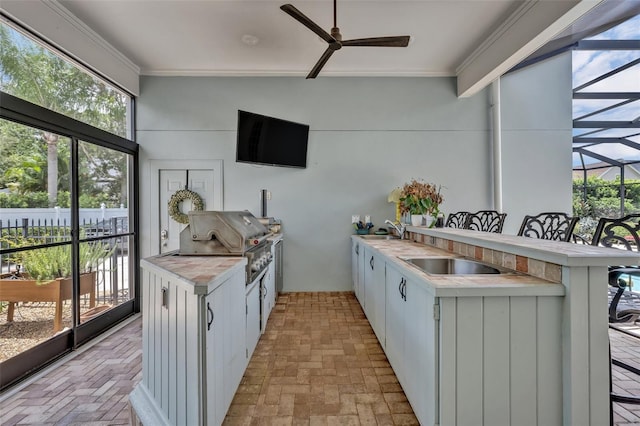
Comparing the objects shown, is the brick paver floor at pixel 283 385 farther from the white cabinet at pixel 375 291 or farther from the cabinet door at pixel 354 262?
the cabinet door at pixel 354 262

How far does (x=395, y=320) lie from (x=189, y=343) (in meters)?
1.30

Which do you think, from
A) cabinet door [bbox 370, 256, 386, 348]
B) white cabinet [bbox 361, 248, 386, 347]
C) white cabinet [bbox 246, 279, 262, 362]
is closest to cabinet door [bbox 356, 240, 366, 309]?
white cabinet [bbox 361, 248, 386, 347]

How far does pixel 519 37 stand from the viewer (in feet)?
9.69

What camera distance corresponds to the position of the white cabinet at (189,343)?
52.4 inches

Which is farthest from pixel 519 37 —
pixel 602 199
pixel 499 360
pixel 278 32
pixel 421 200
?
pixel 602 199

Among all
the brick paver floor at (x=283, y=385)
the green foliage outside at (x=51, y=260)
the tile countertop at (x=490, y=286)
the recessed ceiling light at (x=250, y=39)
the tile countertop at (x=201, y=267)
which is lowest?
the brick paver floor at (x=283, y=385)

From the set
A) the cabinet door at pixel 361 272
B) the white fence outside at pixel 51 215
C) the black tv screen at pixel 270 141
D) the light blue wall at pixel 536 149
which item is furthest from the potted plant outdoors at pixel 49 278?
the light blue wall at pixel 536 149

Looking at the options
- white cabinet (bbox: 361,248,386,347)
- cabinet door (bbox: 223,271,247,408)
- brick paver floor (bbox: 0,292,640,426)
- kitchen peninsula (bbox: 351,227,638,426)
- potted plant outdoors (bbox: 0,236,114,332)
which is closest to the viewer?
kitchen peninsula (bbox: 351,227,638,426)

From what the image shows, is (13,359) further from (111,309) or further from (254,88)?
(254,88)

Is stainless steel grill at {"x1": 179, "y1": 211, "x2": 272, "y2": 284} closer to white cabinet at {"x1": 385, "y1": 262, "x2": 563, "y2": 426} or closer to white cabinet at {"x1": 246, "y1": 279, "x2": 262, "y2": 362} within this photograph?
white cabinet at {"x1": 246, "y1": 279, "x2": 262, "y2": 362}

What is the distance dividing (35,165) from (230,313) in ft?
7.44

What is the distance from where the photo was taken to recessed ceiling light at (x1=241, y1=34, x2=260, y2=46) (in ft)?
10.7

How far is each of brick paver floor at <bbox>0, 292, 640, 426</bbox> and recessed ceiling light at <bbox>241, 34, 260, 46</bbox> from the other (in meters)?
3.26

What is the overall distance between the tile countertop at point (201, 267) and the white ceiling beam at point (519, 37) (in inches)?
133
